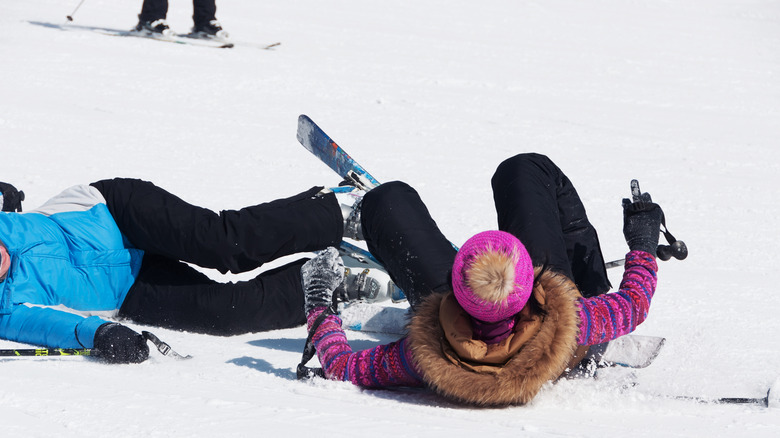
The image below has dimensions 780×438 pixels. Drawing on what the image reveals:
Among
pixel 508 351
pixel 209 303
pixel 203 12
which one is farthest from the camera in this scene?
pixel 203 12

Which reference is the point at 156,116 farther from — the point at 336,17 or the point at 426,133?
the point at 336,17

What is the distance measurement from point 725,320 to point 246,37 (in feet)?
20.8

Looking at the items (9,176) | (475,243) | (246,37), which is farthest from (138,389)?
(246,37)

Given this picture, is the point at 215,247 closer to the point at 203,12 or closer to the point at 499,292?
the point at 499,292

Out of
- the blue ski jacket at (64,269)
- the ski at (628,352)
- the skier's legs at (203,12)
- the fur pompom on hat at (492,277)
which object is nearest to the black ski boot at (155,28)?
the skier's legs at (203,12)

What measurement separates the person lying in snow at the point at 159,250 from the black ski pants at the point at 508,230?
0.46 m

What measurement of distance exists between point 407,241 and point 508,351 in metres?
0.64

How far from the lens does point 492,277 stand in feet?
6.82

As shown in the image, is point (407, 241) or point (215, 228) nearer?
point (407, 241)

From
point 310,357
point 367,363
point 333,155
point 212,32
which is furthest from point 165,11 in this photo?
point 367,363

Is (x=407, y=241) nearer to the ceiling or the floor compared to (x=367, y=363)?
nearer to the ceiling

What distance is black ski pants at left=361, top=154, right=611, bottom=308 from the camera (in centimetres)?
A: 272

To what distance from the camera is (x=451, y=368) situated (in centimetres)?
228

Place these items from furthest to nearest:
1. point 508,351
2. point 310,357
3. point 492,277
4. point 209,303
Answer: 1. point 209,303
2. point 310,357
3. point 508,351
4. point 492,277
